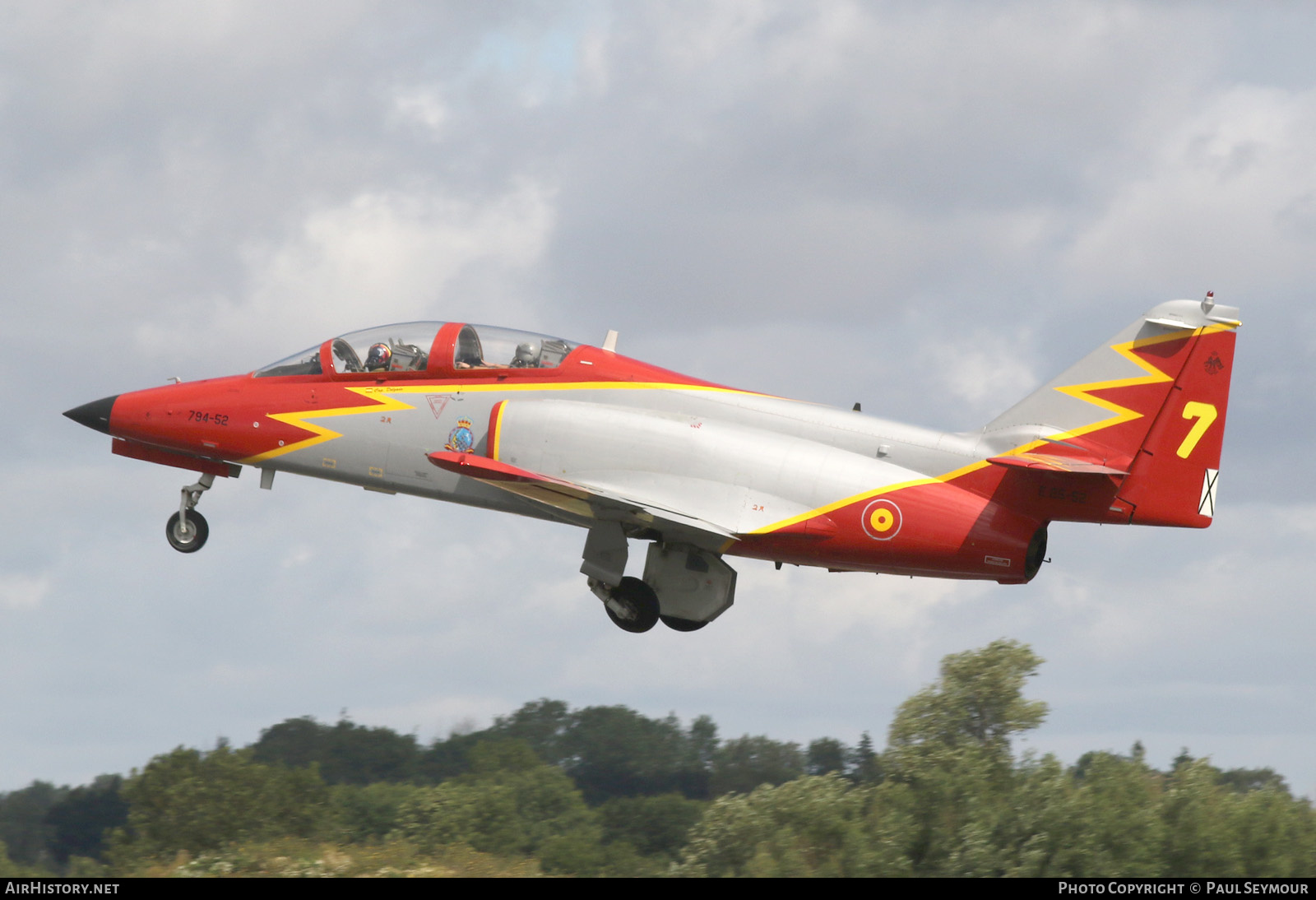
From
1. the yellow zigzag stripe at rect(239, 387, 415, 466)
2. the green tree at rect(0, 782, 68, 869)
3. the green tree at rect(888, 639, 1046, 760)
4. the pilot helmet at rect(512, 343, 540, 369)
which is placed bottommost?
the green tree at rect(0, 782, 68, 869)

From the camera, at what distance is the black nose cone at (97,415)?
19.9 meters

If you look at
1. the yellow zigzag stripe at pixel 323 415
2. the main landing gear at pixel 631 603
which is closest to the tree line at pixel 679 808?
the main landing gear at pixel 631 603

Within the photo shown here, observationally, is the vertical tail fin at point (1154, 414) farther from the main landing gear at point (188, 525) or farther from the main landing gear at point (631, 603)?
the main landing gear at point (188, 525)

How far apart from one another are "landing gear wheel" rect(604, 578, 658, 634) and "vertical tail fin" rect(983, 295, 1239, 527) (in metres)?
5.12

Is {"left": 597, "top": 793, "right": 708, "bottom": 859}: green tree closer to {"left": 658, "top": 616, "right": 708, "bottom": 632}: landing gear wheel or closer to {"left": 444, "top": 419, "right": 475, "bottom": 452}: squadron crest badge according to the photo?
{"left": 658, "top": 616, "right": 708, "bottom": 632}: landing gear wheel

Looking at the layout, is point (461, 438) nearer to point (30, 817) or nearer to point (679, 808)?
point (679, 808)

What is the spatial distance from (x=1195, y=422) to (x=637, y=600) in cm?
771

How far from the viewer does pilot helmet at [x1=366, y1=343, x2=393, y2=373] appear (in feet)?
62.4

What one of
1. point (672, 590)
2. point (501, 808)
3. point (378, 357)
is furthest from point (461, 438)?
point (501, 808)

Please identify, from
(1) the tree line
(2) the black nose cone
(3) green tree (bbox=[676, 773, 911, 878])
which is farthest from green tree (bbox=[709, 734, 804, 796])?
(2) the black nose cone

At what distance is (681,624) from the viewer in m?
19.5
